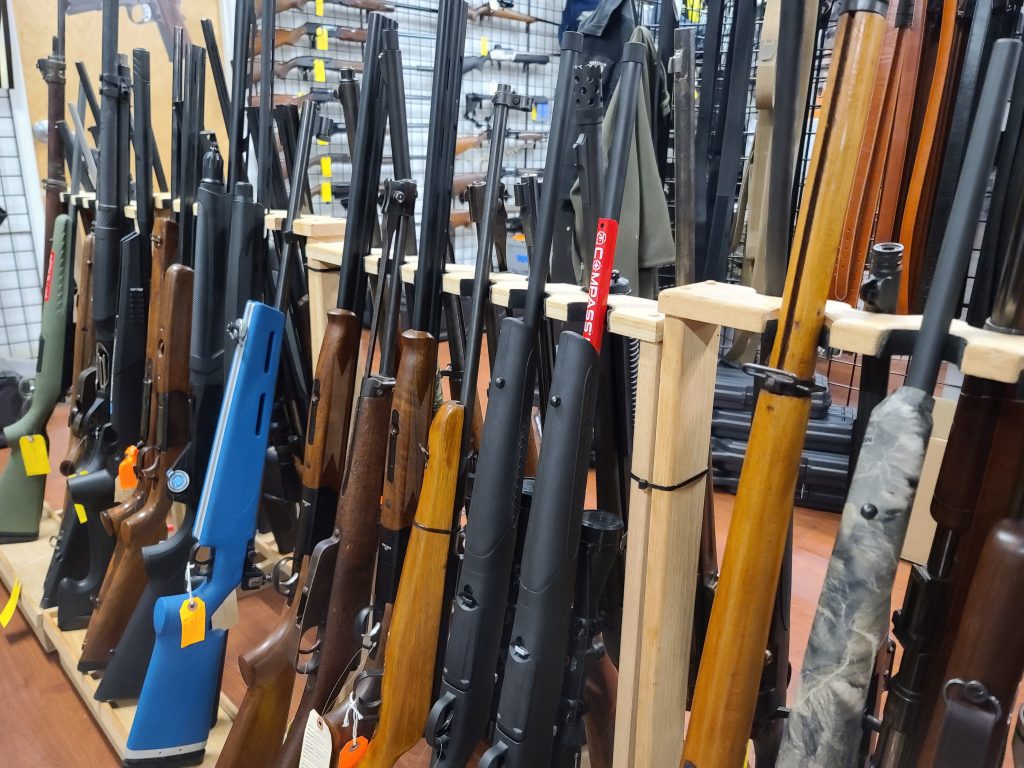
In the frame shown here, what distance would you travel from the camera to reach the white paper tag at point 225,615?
144 cm

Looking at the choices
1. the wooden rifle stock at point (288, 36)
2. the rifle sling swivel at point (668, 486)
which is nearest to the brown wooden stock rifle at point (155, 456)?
the rifle sling swivel at point (668, 486)

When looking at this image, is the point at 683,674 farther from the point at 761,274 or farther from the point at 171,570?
the point at 171,570

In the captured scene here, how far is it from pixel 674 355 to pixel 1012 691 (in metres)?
0.44

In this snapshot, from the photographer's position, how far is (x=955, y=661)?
0.64 meters

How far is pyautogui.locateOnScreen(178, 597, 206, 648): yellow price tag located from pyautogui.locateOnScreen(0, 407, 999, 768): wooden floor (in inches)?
18.5

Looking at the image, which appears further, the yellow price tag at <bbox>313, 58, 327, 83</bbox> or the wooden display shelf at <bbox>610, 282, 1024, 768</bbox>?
the yellow price tag at <bbox>313, 58, 327, 83</bbox>

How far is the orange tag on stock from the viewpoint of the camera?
113cm

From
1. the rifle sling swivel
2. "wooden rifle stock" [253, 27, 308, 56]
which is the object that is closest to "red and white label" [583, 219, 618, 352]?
the rifle sling swivel

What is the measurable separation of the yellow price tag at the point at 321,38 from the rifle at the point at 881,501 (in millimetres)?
4229

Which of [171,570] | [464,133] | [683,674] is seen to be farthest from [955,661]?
[464,133]

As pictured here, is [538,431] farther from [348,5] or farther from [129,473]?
[348,5]

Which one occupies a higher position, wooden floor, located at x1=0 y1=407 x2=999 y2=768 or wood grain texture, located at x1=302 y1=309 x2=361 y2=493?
wood grain texture, located at x1=302 y1=309 x2=361 y2=493

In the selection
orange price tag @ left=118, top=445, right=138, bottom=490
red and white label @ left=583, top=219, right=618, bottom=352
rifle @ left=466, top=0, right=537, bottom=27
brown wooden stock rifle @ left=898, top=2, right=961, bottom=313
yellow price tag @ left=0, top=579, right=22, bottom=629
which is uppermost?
rifle @ left=466, top=0, right=537, bottom=27

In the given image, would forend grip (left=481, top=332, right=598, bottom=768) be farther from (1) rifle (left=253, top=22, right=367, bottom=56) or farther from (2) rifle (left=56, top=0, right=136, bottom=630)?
(1) rifle (left=253, top=22, right=367, bottom=56)
